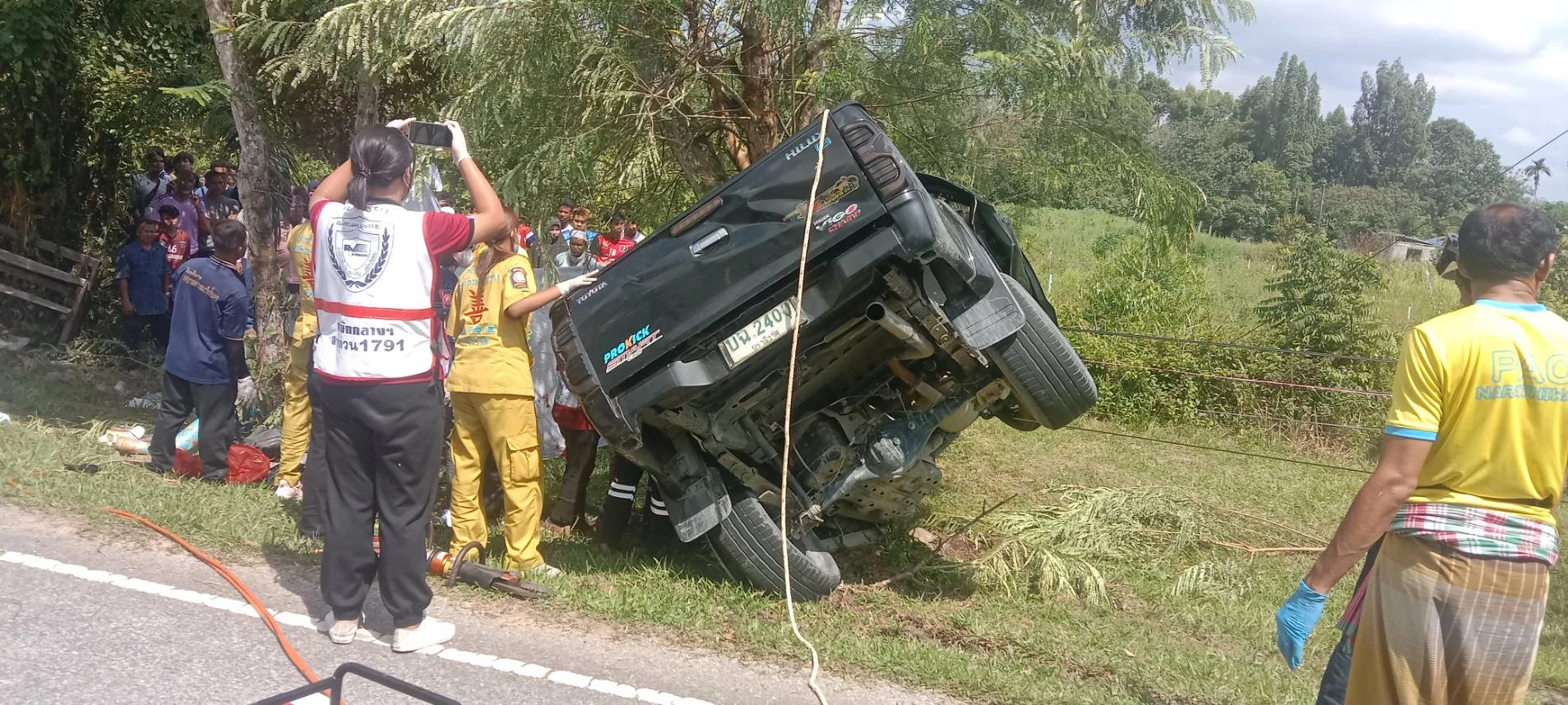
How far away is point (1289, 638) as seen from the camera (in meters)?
3.19

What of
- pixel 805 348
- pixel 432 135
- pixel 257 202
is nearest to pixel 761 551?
pixel 805 348

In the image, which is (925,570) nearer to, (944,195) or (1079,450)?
(944,195)

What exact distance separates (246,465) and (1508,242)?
254 inches

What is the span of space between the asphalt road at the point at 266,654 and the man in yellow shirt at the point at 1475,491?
1784 millimetres

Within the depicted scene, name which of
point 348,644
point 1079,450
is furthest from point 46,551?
point 1079,450

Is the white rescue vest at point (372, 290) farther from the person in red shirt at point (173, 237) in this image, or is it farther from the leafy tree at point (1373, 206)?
the leafy tree at point (1373, 206)

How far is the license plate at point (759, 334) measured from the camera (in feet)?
14.2

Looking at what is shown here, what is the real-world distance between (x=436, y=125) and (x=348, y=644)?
6.91 ft

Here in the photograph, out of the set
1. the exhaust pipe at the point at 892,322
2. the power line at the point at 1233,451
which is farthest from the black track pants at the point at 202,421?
the power line at the point at 1233,451

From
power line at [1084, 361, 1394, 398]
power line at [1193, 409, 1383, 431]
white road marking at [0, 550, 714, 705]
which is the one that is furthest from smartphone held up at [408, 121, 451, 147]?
power line at [1193, 409, 1383, 431]

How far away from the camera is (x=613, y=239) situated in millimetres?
7590

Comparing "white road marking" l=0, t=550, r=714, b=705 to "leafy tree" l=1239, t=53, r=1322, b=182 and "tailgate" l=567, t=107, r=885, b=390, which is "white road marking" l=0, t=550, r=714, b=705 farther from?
"leafy tree" l=1239, t=53, r=1322, b=182

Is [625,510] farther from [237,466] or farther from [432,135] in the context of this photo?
[237,466]

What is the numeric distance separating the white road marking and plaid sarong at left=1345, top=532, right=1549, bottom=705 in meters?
2.24
